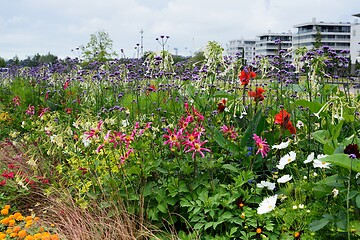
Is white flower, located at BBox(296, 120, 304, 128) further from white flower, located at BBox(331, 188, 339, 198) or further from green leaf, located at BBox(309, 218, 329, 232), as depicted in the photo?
green leaf, located at BBox(309, 218, 329, 232)

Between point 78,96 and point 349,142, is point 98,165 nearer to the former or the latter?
point 349,142

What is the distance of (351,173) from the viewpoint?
200 cm

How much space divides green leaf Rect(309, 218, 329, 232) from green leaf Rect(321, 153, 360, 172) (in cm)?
30

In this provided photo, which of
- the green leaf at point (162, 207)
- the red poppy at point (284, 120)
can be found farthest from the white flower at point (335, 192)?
the green leaf at point (162, 207)

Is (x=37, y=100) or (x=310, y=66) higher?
(x=310, y=66)

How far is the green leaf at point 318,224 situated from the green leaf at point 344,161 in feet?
0.98

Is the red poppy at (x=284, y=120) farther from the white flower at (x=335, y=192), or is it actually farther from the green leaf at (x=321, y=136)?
the white flower at (x=335, y=192)

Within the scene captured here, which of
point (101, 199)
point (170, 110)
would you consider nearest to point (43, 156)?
point (170, 110)

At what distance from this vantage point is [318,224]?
6.61ft

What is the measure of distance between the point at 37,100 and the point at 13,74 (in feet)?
15.0

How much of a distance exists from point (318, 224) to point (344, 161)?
34 centimetres

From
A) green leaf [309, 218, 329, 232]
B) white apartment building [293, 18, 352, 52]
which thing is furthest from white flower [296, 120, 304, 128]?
white apartment building [293, 18, 352, 52]

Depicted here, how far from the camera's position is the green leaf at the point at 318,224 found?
198 cm

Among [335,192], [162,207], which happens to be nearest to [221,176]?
[162,207]
